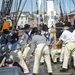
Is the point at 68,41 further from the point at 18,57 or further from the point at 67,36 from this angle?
the point at 18,57

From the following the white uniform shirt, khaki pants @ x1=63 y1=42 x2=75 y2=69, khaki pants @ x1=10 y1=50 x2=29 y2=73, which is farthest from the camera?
khaki pants @ x1=63 y1=42 x2=75 y2=69

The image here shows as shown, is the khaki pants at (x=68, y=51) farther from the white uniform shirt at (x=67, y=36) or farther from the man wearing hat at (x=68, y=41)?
the white uniform shirt at (x=67, y=36)

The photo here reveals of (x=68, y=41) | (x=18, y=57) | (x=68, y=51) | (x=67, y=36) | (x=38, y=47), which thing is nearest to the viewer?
(x=38, y=47)

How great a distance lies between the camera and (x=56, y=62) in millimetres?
12250

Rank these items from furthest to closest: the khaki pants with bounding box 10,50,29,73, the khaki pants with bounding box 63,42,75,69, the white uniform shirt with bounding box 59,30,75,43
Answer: the khaki pants with bounding box 63,42,75,69 → the white uniform shirt with bounding box 59,30,75,43 → the khaki pants with bounding box 10,50,29,73

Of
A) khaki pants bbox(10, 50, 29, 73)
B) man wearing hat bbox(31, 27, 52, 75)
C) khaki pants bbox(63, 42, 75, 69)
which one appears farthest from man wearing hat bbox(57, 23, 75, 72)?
khaki pants bbox(10, 50, 29, 73)

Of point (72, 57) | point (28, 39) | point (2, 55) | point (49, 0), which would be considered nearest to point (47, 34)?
point (28, 39)

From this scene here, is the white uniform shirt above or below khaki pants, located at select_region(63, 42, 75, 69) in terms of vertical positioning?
above

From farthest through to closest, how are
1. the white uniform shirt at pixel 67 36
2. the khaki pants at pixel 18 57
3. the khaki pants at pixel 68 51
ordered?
1. the khaki pants at pixel 68 51
2. the white uniform shirt at pixel 67 36
3. the khaki pants at pixel 18 57

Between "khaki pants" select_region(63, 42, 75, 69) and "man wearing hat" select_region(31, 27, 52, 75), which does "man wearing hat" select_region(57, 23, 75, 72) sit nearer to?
"khaki pants" select_region(63, 42, 75, 69)

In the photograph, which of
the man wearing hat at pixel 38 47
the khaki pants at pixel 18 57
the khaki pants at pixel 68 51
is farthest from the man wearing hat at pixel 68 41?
the khaki pants at pixel 18 57

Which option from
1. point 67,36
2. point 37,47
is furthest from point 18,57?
point 67,36

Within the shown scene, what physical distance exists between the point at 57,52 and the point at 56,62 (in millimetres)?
430

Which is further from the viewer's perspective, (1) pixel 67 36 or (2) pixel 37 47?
(1) pixel 67 36
